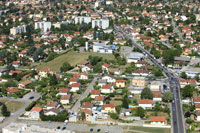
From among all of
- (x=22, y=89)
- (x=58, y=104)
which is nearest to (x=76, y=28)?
(x=22, y=89)

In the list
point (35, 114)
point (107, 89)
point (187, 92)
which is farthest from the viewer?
point (107, 89)

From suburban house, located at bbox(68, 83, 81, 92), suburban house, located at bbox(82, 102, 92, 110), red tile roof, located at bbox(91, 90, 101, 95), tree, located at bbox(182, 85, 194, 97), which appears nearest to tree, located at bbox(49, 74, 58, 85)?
suburban house, located at bbox(68, 83, 81, 92)

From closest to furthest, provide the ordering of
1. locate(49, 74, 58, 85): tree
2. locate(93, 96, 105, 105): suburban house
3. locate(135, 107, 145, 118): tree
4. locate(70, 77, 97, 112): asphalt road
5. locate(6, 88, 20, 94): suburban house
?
locate(135, 107, 145, 118): tree
locate(70, 77, 97, 112): asphalt road
locate(93, 96, 105, 105): suburban house
locate(6, 88, 20, 94): suburban house
locate(49, 74, 58, 85): tree

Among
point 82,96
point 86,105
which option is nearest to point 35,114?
point 86,105

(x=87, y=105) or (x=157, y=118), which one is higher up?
(x=87, y=105)

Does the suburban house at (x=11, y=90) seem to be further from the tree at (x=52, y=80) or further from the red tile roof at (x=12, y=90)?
the tree at (x=52, y=80)

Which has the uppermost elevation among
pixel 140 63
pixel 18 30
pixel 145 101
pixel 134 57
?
pixel 18 30

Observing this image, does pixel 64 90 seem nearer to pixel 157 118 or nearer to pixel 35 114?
pixel 35 114

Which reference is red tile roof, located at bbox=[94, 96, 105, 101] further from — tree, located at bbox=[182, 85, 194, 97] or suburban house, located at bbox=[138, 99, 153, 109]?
tree, located at bbox=[182, 85, 194, 97]

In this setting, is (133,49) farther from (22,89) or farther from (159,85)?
(22,89)
